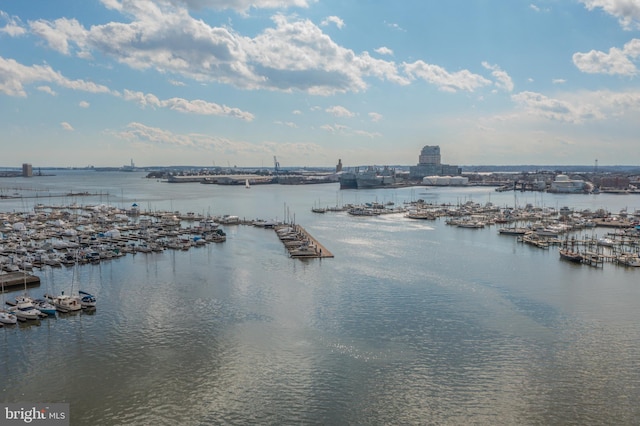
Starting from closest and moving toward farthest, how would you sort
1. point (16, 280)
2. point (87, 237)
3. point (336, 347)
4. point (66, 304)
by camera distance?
1. point (336, 347)
2. point (66, 304)
3. point (16, 280)
4. point (87, 237)

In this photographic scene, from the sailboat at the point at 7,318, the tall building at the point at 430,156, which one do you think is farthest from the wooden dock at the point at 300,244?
the tall building at the point at 430,156

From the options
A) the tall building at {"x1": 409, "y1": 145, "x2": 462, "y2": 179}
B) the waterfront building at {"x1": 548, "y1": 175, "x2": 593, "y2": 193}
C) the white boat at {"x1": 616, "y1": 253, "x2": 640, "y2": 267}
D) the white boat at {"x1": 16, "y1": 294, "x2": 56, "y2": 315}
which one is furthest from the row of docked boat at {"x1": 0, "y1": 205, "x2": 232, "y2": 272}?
the tall building at {"x1": 409, "y1": 145, "x2": 462, "y2": 179}

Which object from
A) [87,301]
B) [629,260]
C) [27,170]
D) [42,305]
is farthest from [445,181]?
[27,170]

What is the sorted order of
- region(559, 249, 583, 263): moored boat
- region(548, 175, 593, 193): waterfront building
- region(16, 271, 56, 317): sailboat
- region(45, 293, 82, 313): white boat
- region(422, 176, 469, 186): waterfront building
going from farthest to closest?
region(422, 176, 469, 186): waterfront building, region(548, 175, 593, 193): waterfront building, region(559, 249, 583, 263): moored boat, region(45, 293, 82, 313): white boat, region(16, 271, 56, 317): sailboat

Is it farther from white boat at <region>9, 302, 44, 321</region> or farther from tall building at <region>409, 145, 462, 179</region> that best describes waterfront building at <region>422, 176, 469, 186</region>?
white boat at <region>9, 302, 44, 321</region>

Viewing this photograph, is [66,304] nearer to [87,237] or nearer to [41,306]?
[41,306]

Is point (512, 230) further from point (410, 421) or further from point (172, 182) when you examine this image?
point (172, 182)
